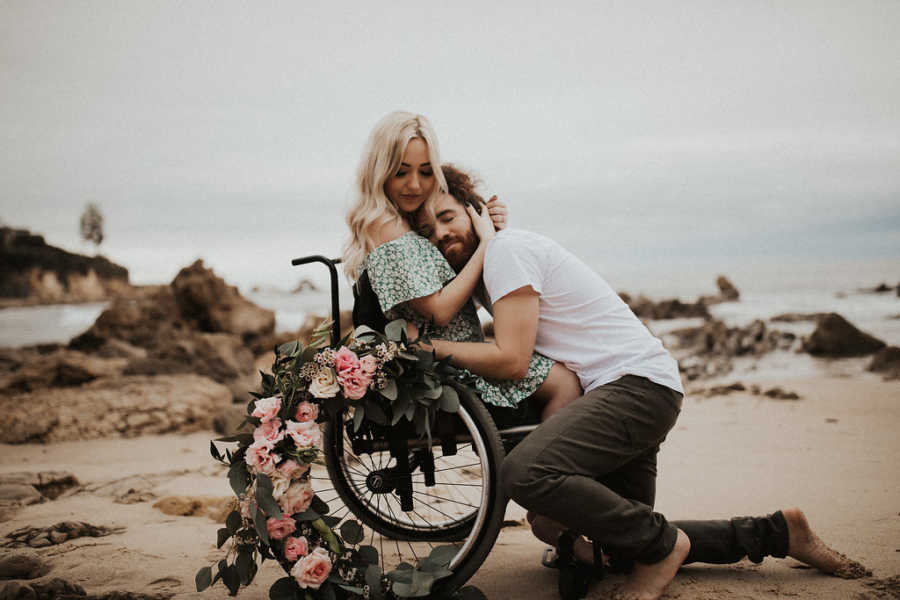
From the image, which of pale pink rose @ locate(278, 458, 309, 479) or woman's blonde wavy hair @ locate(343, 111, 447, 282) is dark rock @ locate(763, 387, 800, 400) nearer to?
woman's blonde wavy hair @ locate(343, 111, 447, 282)

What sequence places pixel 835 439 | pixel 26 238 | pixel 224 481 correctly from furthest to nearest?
1. pixel 26 238
2. pixel 835 439
3. pixel 224 481

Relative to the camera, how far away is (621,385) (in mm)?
2463

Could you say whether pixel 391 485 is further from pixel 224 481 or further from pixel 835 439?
pixel 835 439

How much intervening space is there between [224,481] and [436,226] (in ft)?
8.47

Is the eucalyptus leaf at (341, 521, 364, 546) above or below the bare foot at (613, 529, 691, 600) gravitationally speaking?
above

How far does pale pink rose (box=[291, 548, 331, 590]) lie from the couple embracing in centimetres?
65

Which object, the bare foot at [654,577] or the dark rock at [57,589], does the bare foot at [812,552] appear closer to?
the bare foot at [654,577]

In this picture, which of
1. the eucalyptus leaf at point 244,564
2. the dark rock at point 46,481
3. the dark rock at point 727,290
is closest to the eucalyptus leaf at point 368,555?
the eucalyptus leaf at point 244,564

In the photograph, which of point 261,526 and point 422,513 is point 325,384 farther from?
point 422,513

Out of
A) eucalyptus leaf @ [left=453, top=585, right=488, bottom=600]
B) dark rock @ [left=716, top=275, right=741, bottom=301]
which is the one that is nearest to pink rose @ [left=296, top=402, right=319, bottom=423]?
eucalyptus leaf @ [left=453, top=585, right=488, bottom=600]

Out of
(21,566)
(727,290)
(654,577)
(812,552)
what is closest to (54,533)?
(21,566)

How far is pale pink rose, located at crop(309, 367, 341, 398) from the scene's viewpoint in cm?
226

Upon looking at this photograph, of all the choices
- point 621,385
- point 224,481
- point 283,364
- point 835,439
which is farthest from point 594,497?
point 835,439

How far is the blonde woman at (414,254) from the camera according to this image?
8.41 feet
